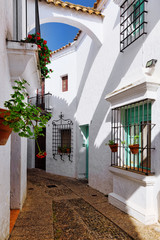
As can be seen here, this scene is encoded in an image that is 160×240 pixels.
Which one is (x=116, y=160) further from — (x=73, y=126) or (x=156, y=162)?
(x=73, y=126)

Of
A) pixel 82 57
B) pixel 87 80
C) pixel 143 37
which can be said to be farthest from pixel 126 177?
pixel 82 57

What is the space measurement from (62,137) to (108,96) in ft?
16.2

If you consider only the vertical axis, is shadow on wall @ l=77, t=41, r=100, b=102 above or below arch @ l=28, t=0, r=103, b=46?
below

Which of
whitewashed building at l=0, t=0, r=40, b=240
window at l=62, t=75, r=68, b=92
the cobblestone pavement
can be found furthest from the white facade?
whitewashed building at l=0, t=0, r=40, b=240

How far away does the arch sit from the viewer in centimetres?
552

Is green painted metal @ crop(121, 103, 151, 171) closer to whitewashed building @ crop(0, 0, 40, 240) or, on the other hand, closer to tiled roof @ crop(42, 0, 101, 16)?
whitewashed building @ crop(0, 0, 40, 240)

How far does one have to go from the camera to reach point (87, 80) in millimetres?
7516

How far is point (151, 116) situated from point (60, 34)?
8696 millimetres

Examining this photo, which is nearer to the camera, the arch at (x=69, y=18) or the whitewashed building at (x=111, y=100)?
the whitewashed building at (x=111, y=100)

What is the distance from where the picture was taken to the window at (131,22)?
14.2 ft

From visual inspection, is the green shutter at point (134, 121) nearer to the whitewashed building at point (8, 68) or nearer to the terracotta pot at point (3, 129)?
the whitewashed building at point (8, 68)

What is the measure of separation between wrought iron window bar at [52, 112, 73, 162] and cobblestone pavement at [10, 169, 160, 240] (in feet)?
10.4

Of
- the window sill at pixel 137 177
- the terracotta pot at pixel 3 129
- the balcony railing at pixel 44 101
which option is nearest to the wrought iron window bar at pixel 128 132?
the window sill at pixel 137 177

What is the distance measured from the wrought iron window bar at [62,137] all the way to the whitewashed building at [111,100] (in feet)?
0.15
